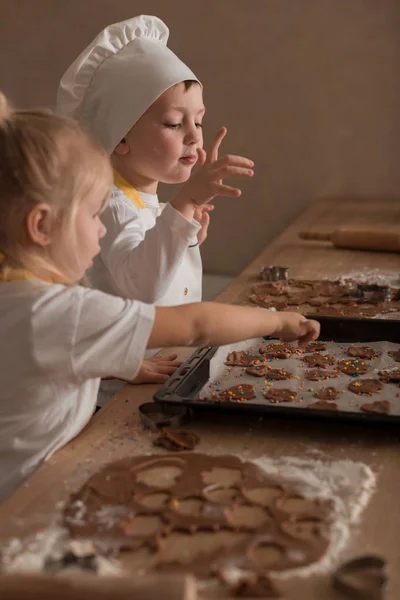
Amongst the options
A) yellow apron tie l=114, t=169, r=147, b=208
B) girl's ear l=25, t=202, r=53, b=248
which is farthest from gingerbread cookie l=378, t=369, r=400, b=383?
yellow apron tie l=114, t=169, r=147, b=208

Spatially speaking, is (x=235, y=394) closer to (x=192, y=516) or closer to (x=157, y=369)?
(x=157, y=369)

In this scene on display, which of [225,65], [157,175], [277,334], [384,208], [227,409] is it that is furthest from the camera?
[225,65]

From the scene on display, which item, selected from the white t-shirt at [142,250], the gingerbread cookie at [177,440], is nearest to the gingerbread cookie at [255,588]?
the gingerbread cookie at [177,440]

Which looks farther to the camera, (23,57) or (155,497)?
(23,57)

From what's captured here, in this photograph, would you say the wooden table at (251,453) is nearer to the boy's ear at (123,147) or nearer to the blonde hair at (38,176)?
the blonde hair at (38,176)

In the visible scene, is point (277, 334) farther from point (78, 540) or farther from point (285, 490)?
point (78, 540)

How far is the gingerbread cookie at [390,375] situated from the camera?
1.20m

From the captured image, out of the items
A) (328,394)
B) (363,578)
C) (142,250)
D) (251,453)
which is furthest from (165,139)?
(363,578)

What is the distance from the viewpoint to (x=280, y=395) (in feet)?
3.70

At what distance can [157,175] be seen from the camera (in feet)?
5.58

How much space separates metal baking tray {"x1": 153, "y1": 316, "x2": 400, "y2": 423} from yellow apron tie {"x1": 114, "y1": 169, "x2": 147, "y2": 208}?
1.50 feet

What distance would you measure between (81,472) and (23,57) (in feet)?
8.63

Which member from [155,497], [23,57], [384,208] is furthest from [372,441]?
[23,57]

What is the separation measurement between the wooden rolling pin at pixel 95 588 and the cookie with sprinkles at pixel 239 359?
0.69 m
